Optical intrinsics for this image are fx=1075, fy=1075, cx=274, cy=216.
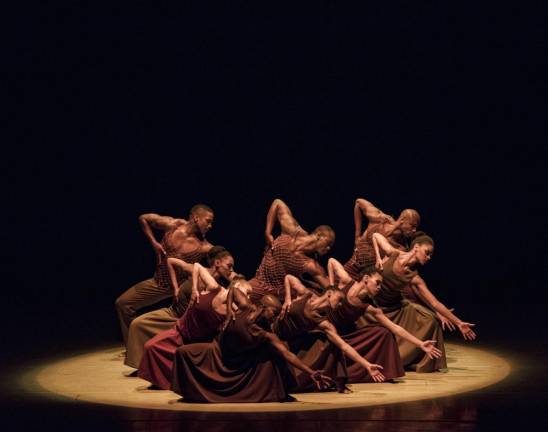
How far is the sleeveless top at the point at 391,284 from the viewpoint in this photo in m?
8.22

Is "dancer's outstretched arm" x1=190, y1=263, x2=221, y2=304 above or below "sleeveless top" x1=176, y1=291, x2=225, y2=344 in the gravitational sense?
above

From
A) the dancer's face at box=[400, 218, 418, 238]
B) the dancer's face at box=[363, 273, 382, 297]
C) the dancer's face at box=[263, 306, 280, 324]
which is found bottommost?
the dancer's face at box=[263, 306, 280, 324]

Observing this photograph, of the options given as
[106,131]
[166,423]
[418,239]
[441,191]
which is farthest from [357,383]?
[106,131]

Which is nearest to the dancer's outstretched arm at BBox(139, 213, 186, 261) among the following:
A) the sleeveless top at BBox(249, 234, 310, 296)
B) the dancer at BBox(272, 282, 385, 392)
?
the sleeveless top at BBox(249, 234, 310, 296)

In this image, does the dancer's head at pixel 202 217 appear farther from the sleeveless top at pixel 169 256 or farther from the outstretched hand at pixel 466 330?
the outstretched hand at pixel 466 330

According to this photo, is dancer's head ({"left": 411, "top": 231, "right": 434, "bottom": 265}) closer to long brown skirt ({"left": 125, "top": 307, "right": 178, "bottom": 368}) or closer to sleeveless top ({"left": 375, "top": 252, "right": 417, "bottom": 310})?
sleeveless top ({"left": 375, "top": 252, "right": 417, "bottom": 310})

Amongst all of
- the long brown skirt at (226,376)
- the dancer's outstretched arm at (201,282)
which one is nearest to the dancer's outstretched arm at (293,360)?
the long brown skirt at (226,376)

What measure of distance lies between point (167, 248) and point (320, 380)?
2338 millimetres

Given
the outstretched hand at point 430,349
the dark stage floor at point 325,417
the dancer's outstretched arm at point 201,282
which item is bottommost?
the dark stage floor at point 325,417

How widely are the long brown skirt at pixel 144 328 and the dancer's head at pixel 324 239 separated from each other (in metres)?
1.22

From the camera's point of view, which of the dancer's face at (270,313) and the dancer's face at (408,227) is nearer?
the dancer's face at (270,313)

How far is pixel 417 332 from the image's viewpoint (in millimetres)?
8312

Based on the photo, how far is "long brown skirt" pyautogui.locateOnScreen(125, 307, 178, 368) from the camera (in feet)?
26.6

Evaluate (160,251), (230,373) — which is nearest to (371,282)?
(230,373)
